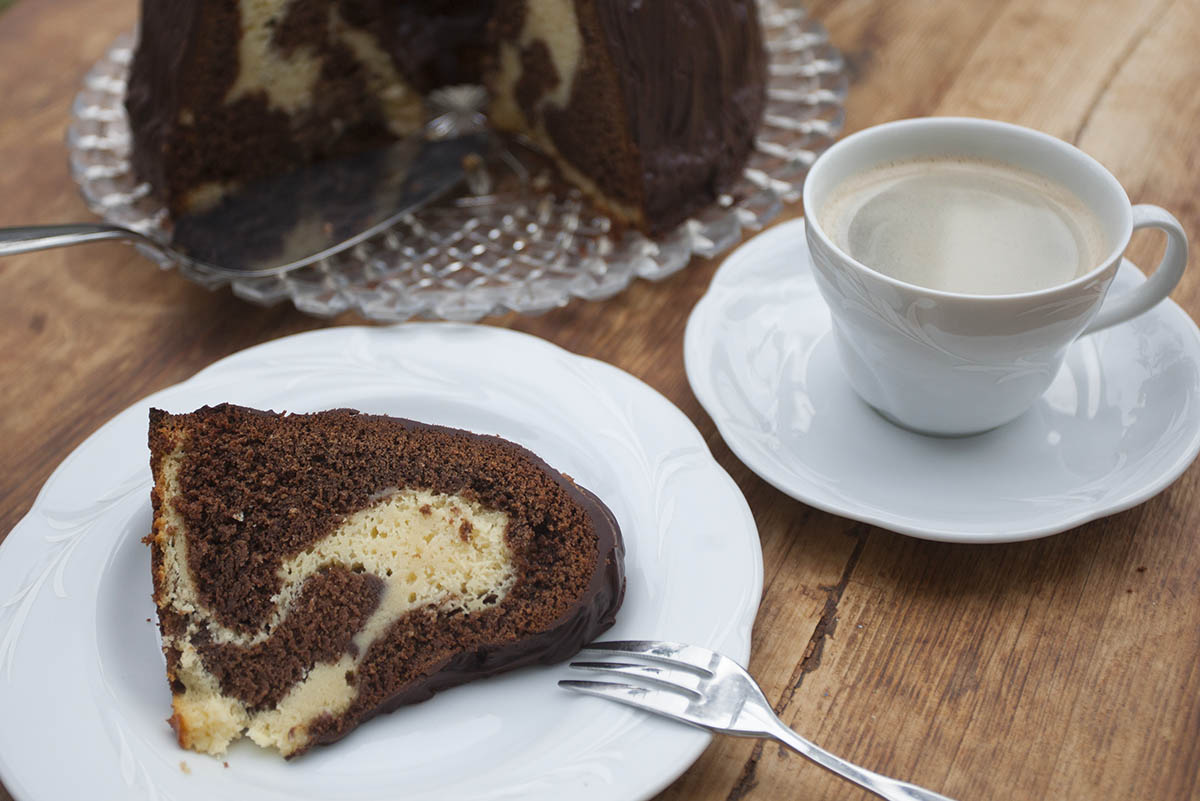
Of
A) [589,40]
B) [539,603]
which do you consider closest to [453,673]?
[539,603]

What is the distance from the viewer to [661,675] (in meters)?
0.97

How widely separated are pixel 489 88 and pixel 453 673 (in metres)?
1.23

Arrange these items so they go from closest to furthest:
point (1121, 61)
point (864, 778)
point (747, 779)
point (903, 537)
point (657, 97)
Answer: point (864, 778), point (747, 779), point (903, 537), point (657, 97), point (1121, 61)

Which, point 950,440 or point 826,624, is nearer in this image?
point 826,624

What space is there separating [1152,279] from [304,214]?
116 cm

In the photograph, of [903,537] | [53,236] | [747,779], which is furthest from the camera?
[53,236]

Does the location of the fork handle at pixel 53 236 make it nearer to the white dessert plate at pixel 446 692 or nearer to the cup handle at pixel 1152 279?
the white dessert plate at pixel 446 692

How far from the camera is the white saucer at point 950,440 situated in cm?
112

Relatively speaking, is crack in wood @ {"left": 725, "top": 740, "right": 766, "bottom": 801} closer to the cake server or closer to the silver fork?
the silver fork

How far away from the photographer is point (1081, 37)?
76.9 inches

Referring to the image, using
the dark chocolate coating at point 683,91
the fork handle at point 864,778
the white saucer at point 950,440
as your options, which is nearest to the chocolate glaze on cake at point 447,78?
the dark chocolate coating at point 683,91

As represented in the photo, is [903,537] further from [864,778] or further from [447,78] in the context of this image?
[447,78]

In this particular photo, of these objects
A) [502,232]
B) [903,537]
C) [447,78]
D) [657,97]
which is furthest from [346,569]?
[447,78]

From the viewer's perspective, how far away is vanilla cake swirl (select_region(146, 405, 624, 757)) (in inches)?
39.6
